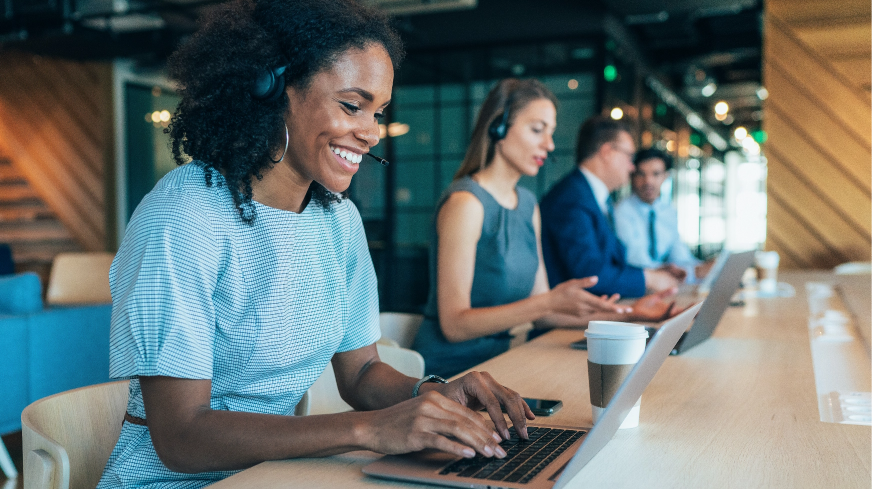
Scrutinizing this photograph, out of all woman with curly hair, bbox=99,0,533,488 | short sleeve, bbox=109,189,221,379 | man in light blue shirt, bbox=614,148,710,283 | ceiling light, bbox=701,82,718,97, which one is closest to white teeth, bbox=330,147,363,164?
woman with curly hair, bbox=99,0,533,488

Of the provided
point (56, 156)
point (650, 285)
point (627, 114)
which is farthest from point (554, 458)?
point (56, 156)

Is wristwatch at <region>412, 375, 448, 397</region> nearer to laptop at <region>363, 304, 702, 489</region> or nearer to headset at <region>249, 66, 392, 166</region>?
laptop at <region>363, 304, 702, 489</region>

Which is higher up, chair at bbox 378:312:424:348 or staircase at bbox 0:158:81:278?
staircase at bbox 0:158:81:278

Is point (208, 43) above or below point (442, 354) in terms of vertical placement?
above

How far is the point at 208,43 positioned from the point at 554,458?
887 millimetres

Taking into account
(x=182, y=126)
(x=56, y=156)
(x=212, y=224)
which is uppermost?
(x=56, y=156)

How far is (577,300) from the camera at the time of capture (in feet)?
5.78

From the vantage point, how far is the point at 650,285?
316 cm

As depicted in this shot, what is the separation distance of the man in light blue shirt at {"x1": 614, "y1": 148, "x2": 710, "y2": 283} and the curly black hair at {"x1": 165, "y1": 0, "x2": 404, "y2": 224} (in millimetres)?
3599

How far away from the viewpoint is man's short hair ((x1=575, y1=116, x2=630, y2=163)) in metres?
3.43

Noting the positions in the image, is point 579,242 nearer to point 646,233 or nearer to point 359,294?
point 359,294

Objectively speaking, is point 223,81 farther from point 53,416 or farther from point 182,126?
point 53,416

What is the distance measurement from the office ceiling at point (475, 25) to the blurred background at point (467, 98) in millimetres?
21

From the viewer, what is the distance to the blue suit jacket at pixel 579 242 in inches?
109
